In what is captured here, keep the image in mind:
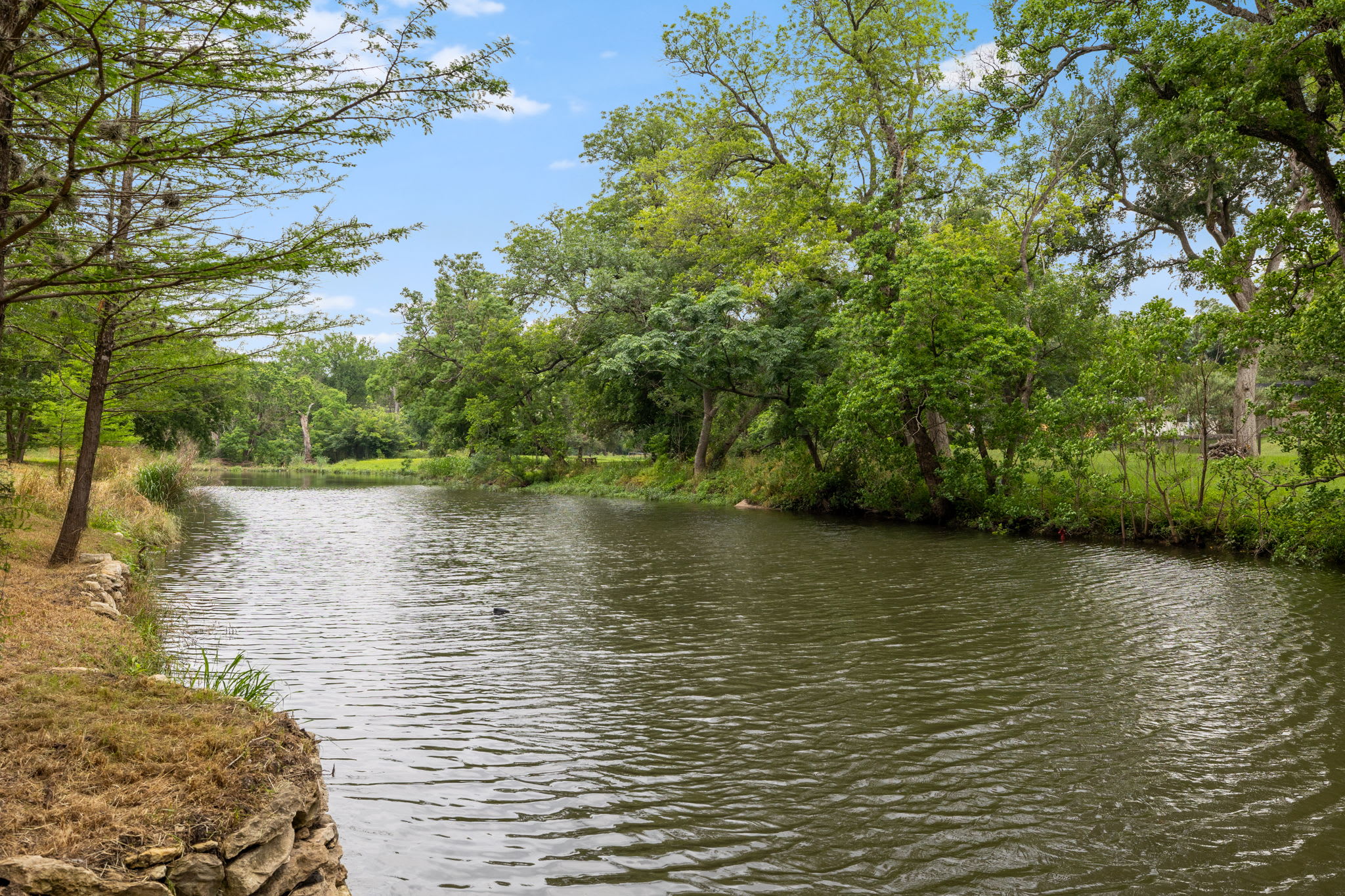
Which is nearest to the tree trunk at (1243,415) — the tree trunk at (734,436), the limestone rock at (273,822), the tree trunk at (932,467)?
the tree trunk at (932,467)

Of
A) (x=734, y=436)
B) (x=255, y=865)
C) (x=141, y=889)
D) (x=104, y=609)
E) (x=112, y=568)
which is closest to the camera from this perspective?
(x=141, y=889)

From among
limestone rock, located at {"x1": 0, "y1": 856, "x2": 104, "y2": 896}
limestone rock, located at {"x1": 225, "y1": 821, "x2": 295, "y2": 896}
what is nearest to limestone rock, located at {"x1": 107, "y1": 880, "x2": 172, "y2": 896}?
limestone rock, located at {"x1": 0, "y1": 856, "x2": 104, "y2": 896}

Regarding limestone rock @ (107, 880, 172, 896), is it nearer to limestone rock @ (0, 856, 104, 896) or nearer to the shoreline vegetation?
limestone rock @ (0, 856, 104, 896)

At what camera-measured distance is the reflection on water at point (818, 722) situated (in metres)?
4.79

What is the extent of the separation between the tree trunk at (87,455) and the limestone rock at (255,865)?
888cm

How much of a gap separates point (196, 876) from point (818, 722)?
490cm

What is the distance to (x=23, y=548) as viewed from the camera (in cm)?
1070

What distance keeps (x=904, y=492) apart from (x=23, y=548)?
834 inches

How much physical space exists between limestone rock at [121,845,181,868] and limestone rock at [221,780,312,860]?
192mm

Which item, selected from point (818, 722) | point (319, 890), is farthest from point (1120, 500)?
point (319, 890)

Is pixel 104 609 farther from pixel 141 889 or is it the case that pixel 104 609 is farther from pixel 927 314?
pixel 927 314

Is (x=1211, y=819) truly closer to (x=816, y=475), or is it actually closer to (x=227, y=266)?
(x=227, y=266)

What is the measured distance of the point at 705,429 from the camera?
116ft

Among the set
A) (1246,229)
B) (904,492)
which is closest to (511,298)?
(904,492)
